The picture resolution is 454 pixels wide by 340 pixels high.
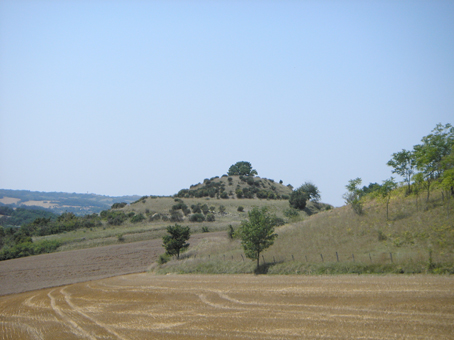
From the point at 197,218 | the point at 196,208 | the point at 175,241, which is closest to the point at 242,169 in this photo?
the point at 196,208

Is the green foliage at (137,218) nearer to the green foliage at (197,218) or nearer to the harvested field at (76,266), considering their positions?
the green foliage at (197,218)

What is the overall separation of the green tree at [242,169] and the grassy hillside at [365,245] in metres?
135

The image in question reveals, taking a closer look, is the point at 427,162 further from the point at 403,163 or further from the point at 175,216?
the point at 175,216

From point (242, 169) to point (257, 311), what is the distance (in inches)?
6574

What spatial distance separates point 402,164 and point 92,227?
74564mm

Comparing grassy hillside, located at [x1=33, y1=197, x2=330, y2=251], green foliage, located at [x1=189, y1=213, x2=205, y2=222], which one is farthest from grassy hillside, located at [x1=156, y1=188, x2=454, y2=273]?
green foliage, located at [x1=189, y1=213, x2=205, y2=222]

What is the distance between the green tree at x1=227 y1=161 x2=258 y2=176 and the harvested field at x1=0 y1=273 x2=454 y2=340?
504 feet

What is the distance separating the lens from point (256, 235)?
35.5m

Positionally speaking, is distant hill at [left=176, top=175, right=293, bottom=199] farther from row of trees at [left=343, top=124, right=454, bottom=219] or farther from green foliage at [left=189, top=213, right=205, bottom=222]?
row of trees at [left=343, top=124, right=454, bottom=219]

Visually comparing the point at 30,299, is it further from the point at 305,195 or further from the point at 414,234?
the point at 305,195

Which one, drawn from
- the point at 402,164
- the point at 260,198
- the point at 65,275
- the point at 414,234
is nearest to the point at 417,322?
the point at 414,234

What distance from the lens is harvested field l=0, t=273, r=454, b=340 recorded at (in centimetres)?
1539

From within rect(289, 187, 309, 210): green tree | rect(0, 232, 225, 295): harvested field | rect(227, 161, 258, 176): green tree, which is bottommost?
rect(0, 232, 225, 295): harvested field

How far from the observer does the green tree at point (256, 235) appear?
35.4 m
